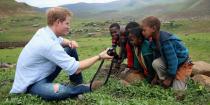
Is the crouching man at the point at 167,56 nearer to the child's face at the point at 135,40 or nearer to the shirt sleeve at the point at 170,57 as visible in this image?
the shirt sleeve at the point at 170,57

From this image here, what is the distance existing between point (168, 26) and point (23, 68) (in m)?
35.3

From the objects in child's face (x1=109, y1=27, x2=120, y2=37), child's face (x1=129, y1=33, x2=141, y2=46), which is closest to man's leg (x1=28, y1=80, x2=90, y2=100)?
child's face (x1=129, y1=33, x2=141, y2=46)

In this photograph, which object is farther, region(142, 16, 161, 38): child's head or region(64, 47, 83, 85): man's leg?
region(64, 47, 83, 85): man's leg

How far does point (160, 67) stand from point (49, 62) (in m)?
2.16

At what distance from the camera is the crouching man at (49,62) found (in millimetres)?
8039

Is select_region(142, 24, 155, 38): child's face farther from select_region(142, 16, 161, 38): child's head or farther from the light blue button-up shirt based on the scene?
the light blue button-up shirt

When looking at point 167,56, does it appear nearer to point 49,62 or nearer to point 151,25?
point 151,25

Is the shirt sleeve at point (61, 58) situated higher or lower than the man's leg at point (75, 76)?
higher

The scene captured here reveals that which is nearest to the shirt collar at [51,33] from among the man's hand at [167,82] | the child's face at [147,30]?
the child's face at [147,30]

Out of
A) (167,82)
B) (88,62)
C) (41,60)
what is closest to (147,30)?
(167,82)

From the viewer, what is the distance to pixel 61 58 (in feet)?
26.2

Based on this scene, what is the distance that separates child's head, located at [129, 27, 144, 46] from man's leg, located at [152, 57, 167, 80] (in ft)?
1.66

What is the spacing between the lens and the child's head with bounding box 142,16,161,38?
348 inches

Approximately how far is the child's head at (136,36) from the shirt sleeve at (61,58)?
5.15ft
